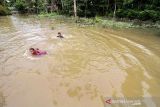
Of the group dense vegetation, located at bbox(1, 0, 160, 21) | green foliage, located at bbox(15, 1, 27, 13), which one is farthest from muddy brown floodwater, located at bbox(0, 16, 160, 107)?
green foliage, located at bbox(15, 1, 27, 13)

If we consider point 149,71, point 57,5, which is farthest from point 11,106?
point 57,5

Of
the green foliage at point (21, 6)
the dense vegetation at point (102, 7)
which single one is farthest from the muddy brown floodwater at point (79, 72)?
the green foliage at point (21, 6)

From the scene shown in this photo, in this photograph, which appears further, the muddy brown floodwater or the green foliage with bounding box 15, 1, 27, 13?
the green foliage with bounding box 15, 1, 27, 13

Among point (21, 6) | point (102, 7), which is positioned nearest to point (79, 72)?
point (102, 7)

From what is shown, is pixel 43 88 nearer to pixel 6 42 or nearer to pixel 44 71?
pixel 44 71

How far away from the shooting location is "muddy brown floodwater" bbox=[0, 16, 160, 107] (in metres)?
6.41

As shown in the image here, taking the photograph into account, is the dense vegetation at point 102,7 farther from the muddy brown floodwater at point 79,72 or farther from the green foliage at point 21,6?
the muddy brown floodwater at point 79,72

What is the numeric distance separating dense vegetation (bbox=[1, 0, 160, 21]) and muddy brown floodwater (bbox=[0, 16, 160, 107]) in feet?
25.5

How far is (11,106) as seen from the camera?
5.96m

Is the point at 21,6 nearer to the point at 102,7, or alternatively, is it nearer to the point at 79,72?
the point at 102,7

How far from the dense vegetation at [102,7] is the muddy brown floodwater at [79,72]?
777 centimetres

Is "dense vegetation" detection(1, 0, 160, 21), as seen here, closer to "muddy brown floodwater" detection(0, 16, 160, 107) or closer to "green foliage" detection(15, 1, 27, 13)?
"green foliage" detection(15, 1, 27, 13)

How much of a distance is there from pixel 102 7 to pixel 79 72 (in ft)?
67.3

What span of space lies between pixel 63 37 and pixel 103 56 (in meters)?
5.07
